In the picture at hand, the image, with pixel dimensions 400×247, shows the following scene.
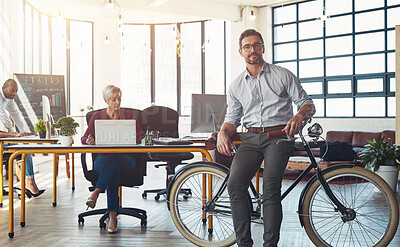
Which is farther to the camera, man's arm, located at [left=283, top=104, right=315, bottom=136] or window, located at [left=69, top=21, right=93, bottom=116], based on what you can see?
window, located at [left=69, top=21, right=93, bottom=116]

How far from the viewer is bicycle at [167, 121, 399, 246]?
2.85 metres

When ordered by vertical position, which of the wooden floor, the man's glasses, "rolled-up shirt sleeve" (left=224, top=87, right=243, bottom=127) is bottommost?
the wooden floor

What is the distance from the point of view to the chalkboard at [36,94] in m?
8.45

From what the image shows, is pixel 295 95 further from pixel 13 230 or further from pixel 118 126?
pixel 13 230

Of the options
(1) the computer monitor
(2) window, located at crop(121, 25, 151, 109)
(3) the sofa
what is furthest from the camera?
(2) window, located at crop(121, 25, 151, 109)

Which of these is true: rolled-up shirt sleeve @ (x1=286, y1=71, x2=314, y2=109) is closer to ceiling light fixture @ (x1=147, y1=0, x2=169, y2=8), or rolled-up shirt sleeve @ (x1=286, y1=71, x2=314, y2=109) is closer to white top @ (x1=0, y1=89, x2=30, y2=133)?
white top @ (x1=0, y1=89, x2=30, y2=133)

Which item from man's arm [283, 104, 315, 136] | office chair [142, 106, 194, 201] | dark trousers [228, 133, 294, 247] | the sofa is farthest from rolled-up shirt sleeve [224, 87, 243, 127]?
the sofa

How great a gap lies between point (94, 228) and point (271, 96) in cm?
205

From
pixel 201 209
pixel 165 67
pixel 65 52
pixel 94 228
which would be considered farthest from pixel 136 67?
pixel 201 209

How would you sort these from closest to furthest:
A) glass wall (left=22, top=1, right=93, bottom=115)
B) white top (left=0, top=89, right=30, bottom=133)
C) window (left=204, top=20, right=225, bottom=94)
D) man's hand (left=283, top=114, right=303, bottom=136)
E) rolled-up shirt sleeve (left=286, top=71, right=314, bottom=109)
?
man's hand (left=283, top=114, right=303, bottom=136)
rolled-up shirt sleeve (left=286, top=71, right=314, bottom=109)
white top (left=0, top=89, right=30, bottom=133)
glass wall (left=22, top=1, right=93, bottom=115)
window (left=204, top=20, right=225, bottom=94)

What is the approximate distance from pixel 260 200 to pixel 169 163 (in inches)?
108

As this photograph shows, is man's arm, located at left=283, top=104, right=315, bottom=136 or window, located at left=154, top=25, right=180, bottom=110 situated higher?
window, located at left=154, top=25, right=180, bottom=110

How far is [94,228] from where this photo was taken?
160 inches

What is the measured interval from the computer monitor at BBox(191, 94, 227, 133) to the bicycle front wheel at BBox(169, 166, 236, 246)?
137 cm
